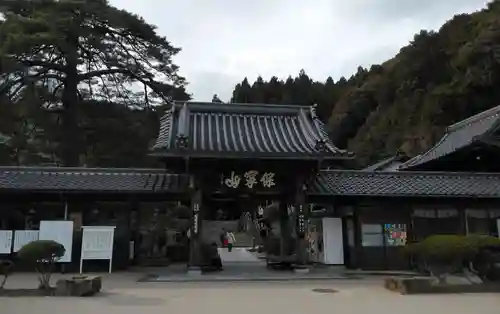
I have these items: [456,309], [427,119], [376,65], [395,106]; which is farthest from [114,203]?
[376,65]

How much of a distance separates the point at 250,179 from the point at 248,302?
739cm

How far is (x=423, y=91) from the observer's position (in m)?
45.9

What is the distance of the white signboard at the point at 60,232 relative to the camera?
1531 centimetres

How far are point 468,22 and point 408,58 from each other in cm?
669

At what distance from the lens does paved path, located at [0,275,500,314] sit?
8.48 m

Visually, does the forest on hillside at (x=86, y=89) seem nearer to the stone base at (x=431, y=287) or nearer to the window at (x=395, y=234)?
the window at (x=395, y=234)

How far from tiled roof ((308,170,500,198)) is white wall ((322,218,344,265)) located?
4.51ft

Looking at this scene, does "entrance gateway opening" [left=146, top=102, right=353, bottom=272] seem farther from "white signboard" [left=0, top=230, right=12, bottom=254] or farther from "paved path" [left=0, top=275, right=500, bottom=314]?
"white signboard" [left=0, top=230, right=12, bottom=254]

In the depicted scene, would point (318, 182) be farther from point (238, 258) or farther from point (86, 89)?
point (86, 89)

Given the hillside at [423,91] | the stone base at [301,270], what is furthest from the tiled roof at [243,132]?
the hillside at [423,91]

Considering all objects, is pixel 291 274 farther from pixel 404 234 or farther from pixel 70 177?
pixel 70 177

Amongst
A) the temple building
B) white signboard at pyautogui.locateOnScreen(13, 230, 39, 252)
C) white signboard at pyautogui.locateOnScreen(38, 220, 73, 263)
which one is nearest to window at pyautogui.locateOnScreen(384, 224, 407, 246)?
the temple building

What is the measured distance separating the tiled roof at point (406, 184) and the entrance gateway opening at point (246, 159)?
3.55 feet

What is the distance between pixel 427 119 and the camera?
41.9 m
